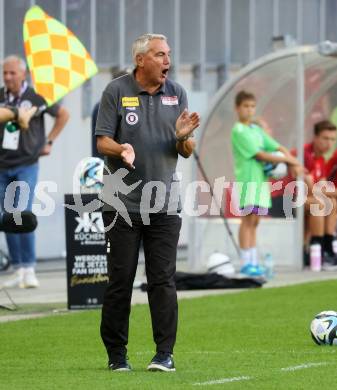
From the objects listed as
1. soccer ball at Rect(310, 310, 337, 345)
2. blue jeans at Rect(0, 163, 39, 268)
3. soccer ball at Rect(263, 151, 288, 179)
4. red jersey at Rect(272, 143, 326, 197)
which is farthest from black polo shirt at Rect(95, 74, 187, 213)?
red jersey at Rect(272, 143, 326, 197)

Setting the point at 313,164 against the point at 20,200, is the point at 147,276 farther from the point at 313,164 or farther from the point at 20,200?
the point at 313,164

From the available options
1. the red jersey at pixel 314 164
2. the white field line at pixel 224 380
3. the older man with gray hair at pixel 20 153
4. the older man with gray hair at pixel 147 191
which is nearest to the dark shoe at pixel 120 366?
the older man with gray hair at pixel 147 191

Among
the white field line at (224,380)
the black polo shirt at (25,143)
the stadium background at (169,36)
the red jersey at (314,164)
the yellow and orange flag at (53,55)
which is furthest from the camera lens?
the stadium background at (169,36)

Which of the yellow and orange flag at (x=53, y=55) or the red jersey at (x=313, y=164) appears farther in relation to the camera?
the red jersey at (x=313, y=164)

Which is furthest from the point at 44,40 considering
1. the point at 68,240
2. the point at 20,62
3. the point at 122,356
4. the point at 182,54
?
the point at 182,54

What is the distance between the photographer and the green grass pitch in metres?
8.33

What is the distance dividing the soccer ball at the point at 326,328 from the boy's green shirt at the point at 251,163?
6932 mm

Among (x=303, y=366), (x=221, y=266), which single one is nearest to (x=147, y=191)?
(x=303, y=366)

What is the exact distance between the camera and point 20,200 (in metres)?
14.9

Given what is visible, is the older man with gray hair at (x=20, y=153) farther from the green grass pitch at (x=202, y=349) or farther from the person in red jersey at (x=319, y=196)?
the person in red jersey at (x=319, y=196)

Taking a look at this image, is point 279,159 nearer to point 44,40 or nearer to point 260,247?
point 260,247

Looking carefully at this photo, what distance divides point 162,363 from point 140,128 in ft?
4.74

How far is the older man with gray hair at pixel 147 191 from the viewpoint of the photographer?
28.8 ft

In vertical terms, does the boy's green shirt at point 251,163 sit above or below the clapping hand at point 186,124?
below
